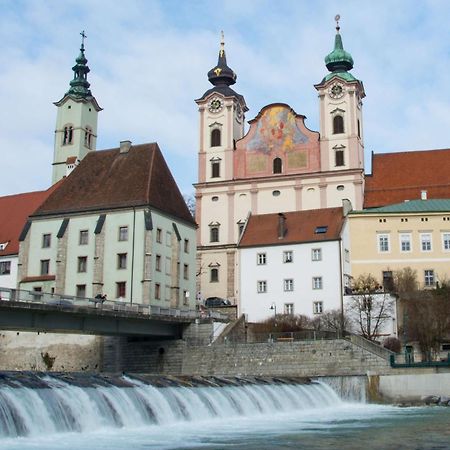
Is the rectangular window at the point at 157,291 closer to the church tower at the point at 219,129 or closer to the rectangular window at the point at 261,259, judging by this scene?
the rectangular window at the point at 261,259

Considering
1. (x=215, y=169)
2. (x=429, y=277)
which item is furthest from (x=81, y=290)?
(x=429, y=277)

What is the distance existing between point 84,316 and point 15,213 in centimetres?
2972

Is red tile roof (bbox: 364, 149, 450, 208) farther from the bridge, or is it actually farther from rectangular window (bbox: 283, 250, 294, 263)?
the bridge

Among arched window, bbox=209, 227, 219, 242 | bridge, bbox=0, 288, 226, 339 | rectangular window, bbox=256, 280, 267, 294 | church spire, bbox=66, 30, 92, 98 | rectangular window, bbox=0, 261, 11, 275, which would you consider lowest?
bridge, bbox=0, 288, 226, 339

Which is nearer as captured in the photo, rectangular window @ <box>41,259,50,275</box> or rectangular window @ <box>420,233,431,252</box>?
rectangular window @ <box>41,259,50,275</box>

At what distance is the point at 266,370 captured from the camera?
4406 cm

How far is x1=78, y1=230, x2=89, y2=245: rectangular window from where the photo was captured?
55800 mm

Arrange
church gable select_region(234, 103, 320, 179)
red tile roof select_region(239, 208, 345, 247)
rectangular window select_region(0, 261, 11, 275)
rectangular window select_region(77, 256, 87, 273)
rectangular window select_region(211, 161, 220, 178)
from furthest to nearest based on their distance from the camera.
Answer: rectangular window select_region(211, 161, 220, 178) → church gable select_region(234, 103, 320, 179) → rectangular window select_region(0, 261, 11, 275) → red tile roof select_region(239, 208, 345, 247) → rectangular window select_region(77, 256, 87, 273)

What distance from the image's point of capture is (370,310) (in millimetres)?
51938

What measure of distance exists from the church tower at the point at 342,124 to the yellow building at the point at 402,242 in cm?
919

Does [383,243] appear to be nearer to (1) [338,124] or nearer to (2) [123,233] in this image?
(1) [338,124]

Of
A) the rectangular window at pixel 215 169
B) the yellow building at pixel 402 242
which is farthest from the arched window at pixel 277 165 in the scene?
the yellow building at pixel 402 242

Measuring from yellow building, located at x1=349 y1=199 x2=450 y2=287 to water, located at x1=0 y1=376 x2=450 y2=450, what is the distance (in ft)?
83.2

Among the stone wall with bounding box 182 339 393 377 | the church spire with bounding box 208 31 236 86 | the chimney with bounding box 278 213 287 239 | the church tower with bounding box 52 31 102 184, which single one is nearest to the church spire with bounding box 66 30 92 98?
the church tower with bounding box 52 31 102 184
